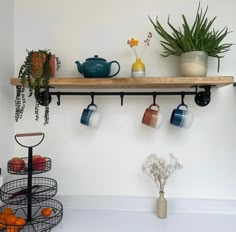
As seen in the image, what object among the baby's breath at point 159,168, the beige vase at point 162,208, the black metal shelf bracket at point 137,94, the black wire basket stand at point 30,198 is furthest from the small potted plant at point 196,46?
the black wire basket stand at point 30,198

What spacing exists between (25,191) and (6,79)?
1.89 feet

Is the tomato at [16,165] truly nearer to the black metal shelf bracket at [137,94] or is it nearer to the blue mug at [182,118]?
the black metal shelf bracket at [137,94]

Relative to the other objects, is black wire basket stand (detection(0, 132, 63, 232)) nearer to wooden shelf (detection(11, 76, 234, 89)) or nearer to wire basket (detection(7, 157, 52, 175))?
wire basket (detection(7, 157, 52, 175))

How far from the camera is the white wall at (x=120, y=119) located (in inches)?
48.0

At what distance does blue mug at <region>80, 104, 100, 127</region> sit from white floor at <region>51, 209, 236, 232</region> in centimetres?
47

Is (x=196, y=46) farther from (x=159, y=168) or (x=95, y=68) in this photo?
(x=159, y=168)

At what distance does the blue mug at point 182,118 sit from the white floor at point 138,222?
0.46 metres

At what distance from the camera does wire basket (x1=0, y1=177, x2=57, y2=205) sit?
1076mm

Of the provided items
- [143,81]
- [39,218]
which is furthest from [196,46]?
[39,218]

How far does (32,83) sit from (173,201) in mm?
922

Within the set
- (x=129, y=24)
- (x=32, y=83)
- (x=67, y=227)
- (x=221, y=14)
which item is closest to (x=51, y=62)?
(x=32, y=83)

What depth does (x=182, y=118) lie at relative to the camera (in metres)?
1.11

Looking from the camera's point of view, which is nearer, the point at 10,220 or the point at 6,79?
the point at 10,220

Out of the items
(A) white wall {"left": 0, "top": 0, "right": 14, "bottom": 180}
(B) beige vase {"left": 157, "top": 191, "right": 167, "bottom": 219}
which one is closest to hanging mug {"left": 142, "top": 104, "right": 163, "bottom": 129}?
(B) beige vase {"left": 157, "top": 191, "right": 167, "bottom": 219}
